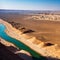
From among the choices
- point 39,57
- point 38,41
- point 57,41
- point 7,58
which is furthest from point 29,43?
point 7,58

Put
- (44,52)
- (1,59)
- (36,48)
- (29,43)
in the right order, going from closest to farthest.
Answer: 1. (1,59)
2. (44,52)
3. (36,48)
4. (29,43)

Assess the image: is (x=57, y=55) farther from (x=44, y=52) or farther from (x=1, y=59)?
(x=1, y=59)

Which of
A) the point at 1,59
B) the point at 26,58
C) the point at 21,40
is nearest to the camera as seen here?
the point at 1,59

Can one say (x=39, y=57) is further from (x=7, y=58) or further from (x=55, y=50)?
(x=7, y=58)

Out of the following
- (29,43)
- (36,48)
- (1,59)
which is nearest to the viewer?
(1,59)

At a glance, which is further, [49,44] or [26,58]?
[49,44]

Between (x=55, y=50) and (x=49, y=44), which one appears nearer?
(x=55, y=50)

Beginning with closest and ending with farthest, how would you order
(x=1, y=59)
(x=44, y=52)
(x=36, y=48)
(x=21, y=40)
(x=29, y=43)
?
(x=1, y=59) < (x=44, y=52) < (x=36, y=48) < (x=29, y=43) < (x=21, y=40)

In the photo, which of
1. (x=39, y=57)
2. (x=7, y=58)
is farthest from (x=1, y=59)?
(x=39, y=57)

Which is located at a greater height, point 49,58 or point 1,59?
point 1,59
